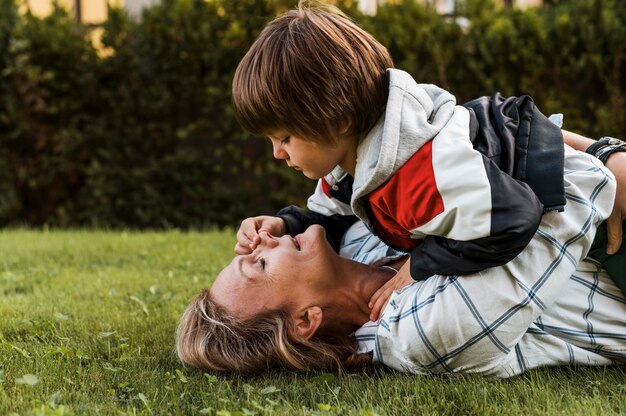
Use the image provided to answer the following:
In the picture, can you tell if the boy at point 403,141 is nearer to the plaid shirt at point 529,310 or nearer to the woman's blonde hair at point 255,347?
the plaid shirt at point 529,310

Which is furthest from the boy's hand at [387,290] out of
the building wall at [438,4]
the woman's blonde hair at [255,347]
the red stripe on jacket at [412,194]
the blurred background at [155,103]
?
the building wall at [438,4]

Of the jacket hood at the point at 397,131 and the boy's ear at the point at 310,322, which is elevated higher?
the jacket hood at the point at 397,131

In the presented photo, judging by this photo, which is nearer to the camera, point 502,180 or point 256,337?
point 502,180

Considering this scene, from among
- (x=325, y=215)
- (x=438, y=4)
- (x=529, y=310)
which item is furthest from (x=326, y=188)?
(x=438, y=4)

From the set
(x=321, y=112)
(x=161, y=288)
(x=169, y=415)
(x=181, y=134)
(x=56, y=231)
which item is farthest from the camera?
(x=181, y=134)

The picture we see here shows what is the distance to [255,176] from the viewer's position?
8.55 metres

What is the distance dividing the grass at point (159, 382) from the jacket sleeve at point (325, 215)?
800 mm

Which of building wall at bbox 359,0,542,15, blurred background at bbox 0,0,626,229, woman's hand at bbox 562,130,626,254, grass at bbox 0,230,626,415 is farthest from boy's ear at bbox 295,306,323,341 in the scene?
building wall at bbox 359,0,542,15

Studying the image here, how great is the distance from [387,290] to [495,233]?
0.73 metres

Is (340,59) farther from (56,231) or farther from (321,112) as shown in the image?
(56,231)

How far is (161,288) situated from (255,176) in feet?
12.5

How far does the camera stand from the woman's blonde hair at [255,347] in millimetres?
3240

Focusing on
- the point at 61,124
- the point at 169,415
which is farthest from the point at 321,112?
the point at 61,124

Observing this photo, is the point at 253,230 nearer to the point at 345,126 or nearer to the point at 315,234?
the point at 315,234
